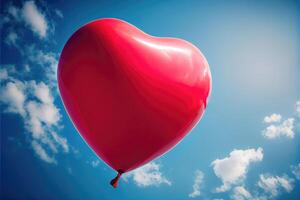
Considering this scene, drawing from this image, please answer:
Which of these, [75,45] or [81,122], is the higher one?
[75,45]

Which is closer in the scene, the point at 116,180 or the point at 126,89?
the point at 126,89

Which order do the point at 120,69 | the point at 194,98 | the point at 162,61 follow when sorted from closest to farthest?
1. the point at 120,69
2. the point at 162,61
3. the point at 194,98

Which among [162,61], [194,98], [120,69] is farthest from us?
[194,98]

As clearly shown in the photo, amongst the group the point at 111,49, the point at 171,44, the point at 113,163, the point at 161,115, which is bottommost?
the point at 113,163

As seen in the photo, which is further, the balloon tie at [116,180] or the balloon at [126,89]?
the balloon tie at [116,180]

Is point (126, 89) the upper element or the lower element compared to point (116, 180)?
upper

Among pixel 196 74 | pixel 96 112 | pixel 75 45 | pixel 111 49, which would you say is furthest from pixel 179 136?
pixel 75 45

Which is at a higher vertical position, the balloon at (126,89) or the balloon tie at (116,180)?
the balloon at (126,89)

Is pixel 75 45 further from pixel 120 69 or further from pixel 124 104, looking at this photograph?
pixel 124 104
